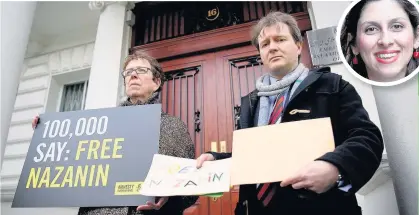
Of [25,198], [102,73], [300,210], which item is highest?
[102,73]

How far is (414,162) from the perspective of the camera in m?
1.01

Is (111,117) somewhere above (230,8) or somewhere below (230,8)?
below

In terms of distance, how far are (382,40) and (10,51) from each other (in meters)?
2.11

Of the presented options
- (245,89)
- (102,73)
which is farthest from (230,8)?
(102,73)

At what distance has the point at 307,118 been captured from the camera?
0.90 meters

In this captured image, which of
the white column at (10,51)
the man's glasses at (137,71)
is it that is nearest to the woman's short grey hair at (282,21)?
the man's glasses at (137,71)

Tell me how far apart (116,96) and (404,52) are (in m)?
2.32

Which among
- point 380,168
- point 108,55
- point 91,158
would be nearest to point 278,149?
point 91,158

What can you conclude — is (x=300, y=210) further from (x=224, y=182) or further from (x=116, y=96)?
(x=116, y=96)

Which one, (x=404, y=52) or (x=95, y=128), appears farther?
(x=95, y=128)

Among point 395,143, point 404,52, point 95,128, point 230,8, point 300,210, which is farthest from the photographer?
point 230,8

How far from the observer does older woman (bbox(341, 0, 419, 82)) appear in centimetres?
96

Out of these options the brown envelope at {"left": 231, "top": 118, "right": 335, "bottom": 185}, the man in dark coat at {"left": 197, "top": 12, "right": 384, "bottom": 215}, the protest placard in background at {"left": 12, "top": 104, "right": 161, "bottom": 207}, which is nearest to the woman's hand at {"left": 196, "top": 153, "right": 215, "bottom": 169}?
the man in dark coat at {"left": 197, "top": 12, "right": 384, "bottom": 215}

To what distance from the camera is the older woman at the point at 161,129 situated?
1.14 meters
